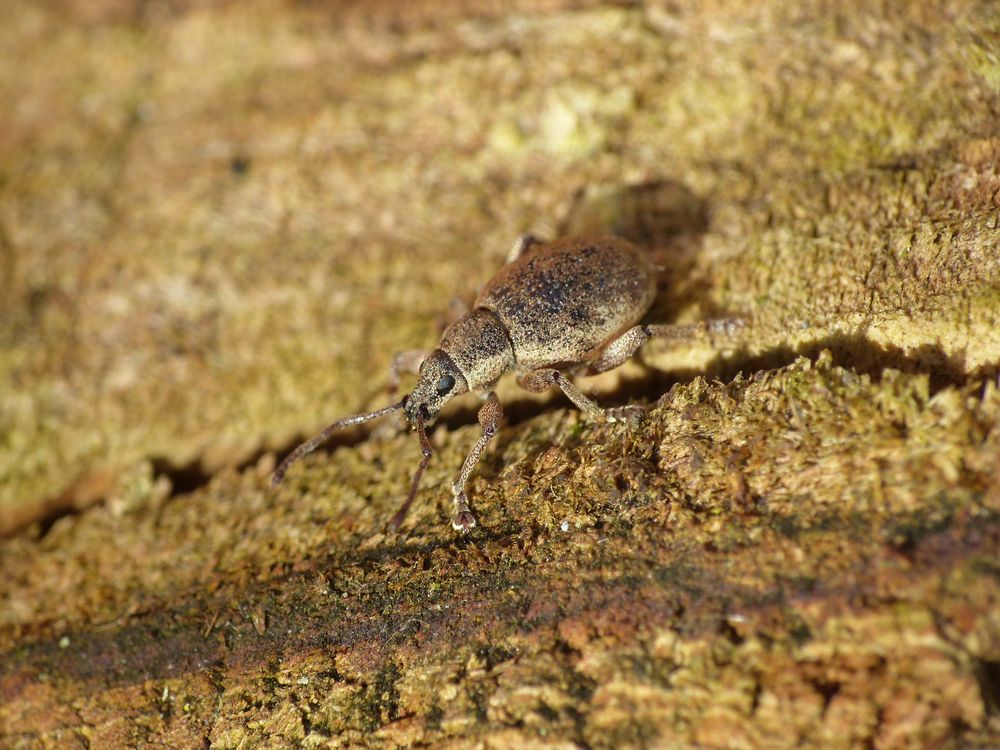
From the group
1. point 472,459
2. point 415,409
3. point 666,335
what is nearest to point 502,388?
point 415,409

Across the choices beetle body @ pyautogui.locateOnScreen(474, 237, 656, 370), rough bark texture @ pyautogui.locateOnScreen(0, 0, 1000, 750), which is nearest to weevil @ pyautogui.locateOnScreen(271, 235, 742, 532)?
beetle body @ pyautogui.locateOnScreen(474, 237, 656, 370)

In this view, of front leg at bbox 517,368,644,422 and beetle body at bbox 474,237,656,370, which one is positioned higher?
beetle body at bbox 474,237,656,370

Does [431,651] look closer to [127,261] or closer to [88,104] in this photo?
[127,261]

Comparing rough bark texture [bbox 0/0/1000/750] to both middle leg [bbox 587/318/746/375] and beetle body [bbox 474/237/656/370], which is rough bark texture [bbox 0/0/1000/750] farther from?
beetle body [bbox 474/237/656/370]

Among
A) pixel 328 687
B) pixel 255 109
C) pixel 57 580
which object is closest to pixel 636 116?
pixel 255 109

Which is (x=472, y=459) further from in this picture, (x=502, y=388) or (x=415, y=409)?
(x=502, y=388)

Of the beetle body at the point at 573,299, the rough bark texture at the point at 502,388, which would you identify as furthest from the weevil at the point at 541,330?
the rough bark texture at the point at 502,388
